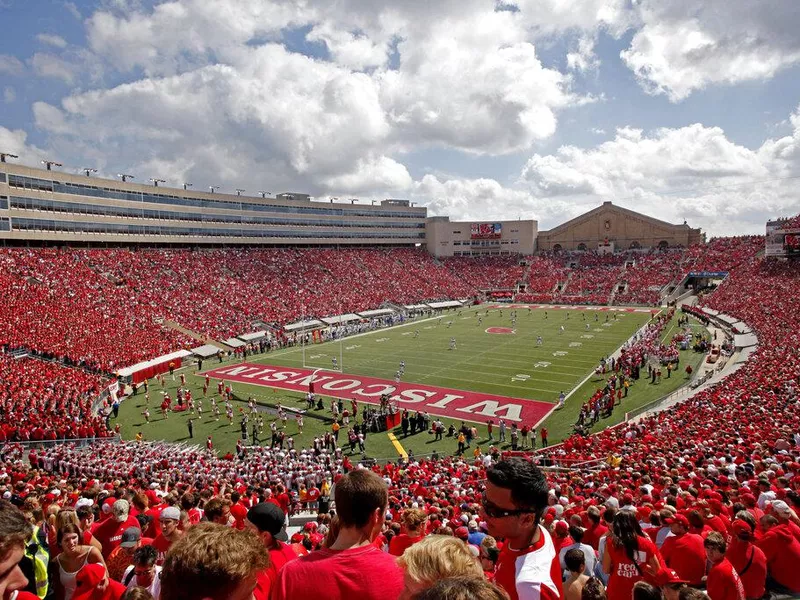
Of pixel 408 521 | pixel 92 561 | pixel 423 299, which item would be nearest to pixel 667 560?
pixel 408 521

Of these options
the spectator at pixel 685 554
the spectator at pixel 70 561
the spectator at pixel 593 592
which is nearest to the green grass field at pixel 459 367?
the spectator at pixel 685 554

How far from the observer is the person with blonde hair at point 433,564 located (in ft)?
7.80

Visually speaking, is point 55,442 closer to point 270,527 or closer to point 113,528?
point 113,528

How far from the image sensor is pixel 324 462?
1758 centimetres

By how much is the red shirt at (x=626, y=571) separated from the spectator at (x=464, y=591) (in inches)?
127

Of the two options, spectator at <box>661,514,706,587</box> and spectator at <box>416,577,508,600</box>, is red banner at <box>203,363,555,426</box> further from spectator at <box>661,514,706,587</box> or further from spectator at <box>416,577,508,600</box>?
spectator at <box>416,577,508,600</box>

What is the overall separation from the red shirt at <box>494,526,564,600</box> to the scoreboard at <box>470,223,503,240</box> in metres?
90.7

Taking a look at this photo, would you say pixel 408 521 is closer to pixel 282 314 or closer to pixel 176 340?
Result: pixel 176 340

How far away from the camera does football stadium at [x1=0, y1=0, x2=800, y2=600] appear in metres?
3.36

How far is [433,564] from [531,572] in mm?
948

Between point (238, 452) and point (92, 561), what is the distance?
1648 centimetres

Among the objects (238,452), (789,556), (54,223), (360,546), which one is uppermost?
(54,223)

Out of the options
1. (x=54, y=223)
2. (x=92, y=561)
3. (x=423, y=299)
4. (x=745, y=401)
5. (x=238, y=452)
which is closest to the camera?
(x=92, y=561)

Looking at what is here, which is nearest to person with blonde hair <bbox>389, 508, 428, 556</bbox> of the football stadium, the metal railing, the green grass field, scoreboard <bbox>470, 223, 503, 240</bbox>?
the football stadium
